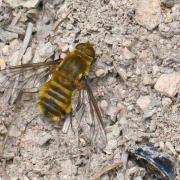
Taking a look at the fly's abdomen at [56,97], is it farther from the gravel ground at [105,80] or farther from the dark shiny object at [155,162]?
the dark shiny object at [155,162]

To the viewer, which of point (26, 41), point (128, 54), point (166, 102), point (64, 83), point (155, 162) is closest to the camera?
point (155, 162)

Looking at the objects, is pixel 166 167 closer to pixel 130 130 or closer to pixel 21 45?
pixel 130 130

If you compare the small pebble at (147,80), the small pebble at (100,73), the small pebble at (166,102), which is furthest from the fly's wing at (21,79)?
the small pebble at (166,102)

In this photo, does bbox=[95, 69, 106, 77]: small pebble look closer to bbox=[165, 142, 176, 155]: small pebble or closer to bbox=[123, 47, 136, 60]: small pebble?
bbox=[123, 47, 136, 60]: small pebble

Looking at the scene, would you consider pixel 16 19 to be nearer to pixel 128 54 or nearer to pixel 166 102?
pixel 128 54

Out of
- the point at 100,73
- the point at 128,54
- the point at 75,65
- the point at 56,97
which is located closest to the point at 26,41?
the point at 75,65
